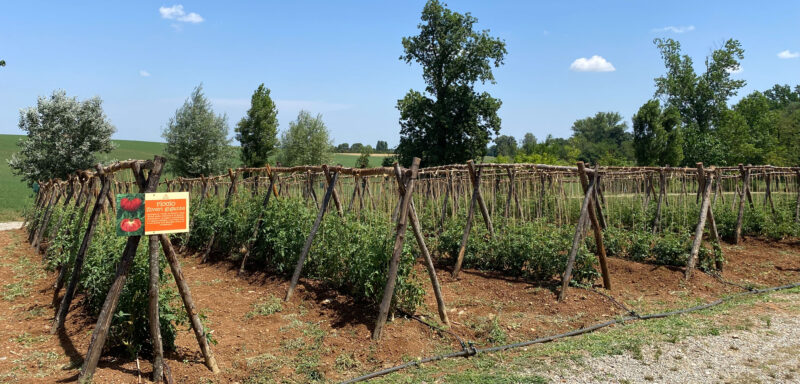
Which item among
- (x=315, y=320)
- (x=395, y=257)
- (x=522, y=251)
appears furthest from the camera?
(x=522, y=251)

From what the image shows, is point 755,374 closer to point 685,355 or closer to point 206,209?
point 685,355

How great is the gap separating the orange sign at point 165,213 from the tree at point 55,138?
1000 inches

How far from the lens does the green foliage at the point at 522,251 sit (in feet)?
24.2

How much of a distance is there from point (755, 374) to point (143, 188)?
5887 mm

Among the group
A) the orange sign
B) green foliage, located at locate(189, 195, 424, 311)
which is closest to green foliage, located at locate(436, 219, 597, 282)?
green foliage, located at locate(189, 195, 424, 311)

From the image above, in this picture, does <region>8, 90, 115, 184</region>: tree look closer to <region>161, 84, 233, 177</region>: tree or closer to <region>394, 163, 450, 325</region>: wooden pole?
<region>161, 84, 233, 177</region>: tree

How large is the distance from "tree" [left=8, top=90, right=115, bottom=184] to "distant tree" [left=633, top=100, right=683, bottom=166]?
32.0 metres

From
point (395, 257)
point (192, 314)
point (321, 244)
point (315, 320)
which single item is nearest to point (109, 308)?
point (192, 314)

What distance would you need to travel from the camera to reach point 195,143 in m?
32.6

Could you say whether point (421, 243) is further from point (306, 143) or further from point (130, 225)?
point (306, 143)

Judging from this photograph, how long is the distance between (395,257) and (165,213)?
7.87ft

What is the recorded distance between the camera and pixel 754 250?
10812mm

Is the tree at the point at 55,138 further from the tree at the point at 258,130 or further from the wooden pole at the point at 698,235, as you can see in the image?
the wooden pole at the point at 698,235

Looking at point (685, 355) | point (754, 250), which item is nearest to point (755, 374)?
point (685, 355)
